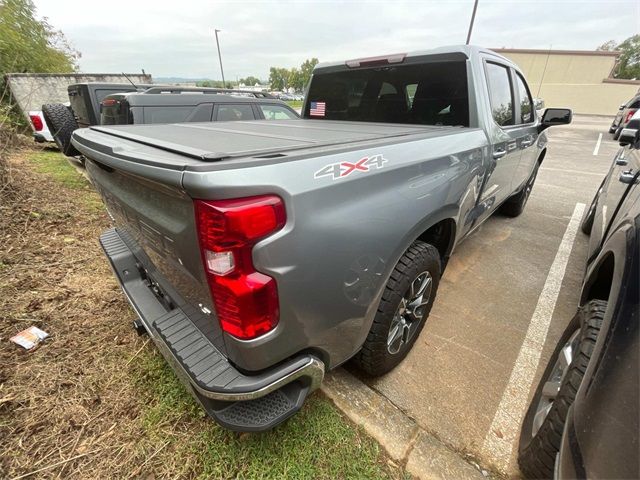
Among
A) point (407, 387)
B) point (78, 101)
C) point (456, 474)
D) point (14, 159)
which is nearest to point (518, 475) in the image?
point (456, 474)

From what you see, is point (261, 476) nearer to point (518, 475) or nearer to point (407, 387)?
point (407, 387)

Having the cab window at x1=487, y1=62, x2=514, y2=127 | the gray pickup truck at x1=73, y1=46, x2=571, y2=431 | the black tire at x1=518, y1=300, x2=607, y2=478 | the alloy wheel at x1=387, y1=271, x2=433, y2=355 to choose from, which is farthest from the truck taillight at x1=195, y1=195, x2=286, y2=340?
the cab window at x1=487, y1=62, x2=514, y2=127

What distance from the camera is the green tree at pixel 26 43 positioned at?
33.4 ft

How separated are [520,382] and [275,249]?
78.5 inches

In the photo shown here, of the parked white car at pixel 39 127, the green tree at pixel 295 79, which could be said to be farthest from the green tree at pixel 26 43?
the green tree at pixel 295 79

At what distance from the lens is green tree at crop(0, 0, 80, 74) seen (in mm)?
10195

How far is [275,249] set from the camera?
1.08 meters

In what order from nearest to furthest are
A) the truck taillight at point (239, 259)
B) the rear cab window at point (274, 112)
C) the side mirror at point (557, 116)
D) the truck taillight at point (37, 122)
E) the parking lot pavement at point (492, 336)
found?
the truck taillight at point (239, 259) < the parking lot pavement at point (492, 336) < the side mirror at point (557, 116) < the rear cab window at point (274, 112) < the truck taillight at point (37, 122)

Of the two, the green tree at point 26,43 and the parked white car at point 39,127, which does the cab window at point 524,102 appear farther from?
the green tree at point 26,43

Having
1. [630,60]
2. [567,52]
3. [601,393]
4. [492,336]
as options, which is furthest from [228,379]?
[630,60]

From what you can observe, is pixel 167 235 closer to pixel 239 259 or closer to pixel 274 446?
pixel 239 259

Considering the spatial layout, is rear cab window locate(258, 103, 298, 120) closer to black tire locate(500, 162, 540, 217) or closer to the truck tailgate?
black tire locate(500, 162, 540, 217)

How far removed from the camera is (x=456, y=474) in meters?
1.54

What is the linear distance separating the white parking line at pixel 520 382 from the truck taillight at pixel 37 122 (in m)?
10.6
